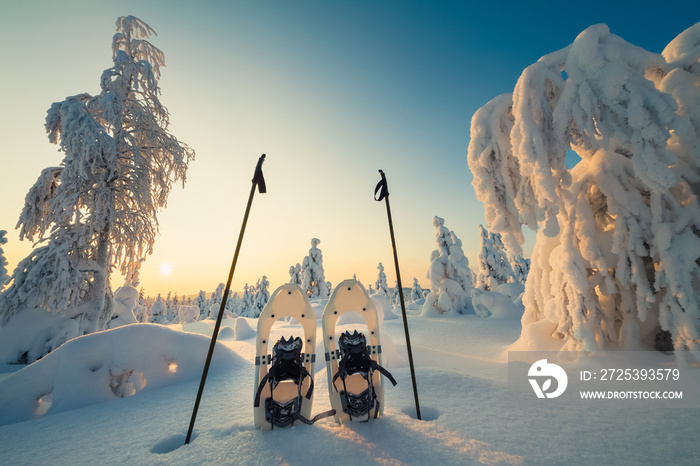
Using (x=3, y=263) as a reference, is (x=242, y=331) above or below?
below

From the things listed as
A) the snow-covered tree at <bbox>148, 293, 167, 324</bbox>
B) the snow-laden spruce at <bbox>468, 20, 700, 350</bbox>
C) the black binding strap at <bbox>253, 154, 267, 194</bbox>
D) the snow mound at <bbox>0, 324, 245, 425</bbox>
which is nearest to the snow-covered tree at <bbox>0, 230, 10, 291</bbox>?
the snow mound at <bbox>0, 324, 245, 425</bbox>

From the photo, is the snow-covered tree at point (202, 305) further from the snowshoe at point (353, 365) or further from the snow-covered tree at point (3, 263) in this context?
the snowshoe at point (353, 365)

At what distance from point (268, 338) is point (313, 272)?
28.1 m

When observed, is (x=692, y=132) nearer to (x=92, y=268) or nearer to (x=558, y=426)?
(x=558, y=426)

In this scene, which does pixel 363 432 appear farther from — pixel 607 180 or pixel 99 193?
pixel 99 193

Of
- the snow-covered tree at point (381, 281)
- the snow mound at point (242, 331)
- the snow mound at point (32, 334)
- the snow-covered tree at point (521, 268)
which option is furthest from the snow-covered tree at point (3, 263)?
the snow-covered tree at point (521, 268)

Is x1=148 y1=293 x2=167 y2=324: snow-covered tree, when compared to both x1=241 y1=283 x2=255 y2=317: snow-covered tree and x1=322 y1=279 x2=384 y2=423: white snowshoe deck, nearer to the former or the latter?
x1=241 y1=283 x2=255 y2=317: snow-covered tree

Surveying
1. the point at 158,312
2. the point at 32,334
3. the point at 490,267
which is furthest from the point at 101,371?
the point at 158,312

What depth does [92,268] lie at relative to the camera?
671cm

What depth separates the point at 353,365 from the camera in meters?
2.88

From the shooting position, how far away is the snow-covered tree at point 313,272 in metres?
30.6

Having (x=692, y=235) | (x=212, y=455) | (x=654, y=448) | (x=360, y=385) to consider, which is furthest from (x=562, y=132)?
(x=212, y=455)

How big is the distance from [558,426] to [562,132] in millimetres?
4381

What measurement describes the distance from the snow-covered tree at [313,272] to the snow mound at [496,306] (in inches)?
786
